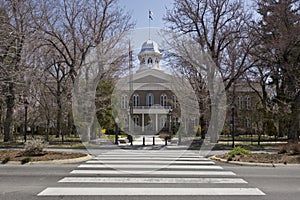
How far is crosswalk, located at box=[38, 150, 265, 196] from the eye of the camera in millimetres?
8320

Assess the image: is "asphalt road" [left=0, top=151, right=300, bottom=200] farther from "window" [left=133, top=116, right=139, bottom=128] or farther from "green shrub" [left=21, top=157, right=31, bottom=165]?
"window" [left=133, top=116, right=139, bottom=128]

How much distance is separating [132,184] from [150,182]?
60 centimetres

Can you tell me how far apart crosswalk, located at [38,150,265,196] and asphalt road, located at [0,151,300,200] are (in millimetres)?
29

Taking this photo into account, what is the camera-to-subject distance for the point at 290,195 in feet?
26.6

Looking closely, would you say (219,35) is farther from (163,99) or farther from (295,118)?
(163,99)

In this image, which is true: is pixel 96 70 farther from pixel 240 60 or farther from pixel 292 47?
pixel 292 47

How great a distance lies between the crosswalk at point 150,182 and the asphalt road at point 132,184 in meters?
0.03

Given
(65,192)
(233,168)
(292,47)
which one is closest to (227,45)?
(292,47)

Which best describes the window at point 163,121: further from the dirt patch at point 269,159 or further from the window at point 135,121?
the dirt patch at point 269,159

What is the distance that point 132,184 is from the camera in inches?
369

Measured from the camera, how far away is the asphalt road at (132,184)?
7.88 meters

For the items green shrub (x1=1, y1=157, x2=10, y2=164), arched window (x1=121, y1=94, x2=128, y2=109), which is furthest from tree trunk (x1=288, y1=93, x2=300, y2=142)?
green shrub (x1=1, y1=157, x2=10, y2=164)

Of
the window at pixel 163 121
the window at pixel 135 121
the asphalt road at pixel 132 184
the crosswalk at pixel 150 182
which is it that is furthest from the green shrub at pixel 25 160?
the window at pixel 163 121

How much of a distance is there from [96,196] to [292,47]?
24.3 meters
